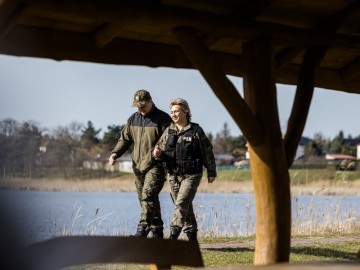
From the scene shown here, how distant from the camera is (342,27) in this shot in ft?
20.8

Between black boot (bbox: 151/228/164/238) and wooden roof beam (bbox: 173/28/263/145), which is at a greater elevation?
wooden roof beam (bbox: 173/28/263/145)

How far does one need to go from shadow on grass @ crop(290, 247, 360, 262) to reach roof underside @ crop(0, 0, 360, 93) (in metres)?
3.18

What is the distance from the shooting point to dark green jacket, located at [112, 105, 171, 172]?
27.7 feet

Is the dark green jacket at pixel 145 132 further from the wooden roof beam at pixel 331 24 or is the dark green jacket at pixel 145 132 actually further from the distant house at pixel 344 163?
the distant house at pixel 344 163

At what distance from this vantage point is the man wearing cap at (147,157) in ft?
27.6

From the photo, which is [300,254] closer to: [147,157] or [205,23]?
[147,157]

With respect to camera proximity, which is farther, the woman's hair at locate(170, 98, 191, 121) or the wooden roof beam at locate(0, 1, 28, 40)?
the woman's hair at locate(170, 98, 191, 121)

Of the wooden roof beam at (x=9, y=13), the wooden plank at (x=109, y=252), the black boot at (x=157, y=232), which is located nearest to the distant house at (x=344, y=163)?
the black boot at (x=157, y=232)

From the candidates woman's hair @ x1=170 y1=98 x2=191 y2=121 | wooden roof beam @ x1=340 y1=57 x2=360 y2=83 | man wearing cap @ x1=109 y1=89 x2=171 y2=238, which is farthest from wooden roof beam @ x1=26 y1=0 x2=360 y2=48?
man wearing cap @ x1=109 y1=89 x2=171 y2=238

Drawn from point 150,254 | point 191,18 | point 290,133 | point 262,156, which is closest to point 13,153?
point 150,254

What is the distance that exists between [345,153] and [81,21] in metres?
65.8

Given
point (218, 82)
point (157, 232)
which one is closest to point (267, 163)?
point (218, 82)

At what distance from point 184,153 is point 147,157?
449 millimetres

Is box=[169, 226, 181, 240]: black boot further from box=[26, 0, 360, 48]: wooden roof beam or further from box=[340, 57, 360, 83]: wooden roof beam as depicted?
box=[26, 0, 360, 48]: wooden roof beam
